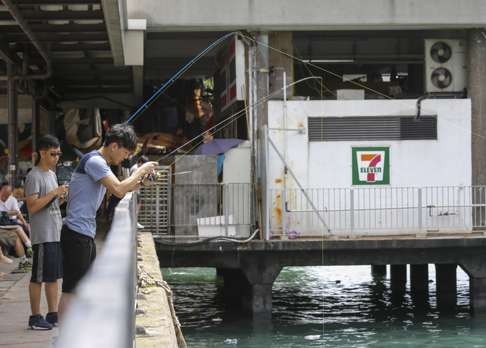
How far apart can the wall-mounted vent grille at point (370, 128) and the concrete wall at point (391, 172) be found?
0.11m

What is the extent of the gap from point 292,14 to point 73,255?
13009mm

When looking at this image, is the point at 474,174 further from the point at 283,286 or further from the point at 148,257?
the point at 148,257

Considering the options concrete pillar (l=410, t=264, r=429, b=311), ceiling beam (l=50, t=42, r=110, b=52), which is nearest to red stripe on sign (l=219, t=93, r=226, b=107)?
ceiling beam (l=50, t=42, r=110, b=52)

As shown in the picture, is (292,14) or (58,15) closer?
(58,15)

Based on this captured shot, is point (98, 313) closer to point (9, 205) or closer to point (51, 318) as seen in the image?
point (51, 318)

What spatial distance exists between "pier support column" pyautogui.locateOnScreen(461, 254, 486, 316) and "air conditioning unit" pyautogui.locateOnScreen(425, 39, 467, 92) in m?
3.92

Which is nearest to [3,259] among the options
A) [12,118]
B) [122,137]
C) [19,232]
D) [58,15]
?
[19,232]

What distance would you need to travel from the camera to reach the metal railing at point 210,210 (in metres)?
17.7

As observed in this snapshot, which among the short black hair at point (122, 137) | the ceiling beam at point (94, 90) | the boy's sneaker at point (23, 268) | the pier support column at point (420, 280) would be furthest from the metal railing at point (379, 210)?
the short black hair at point (122, 137)

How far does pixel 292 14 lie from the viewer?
60.1ft

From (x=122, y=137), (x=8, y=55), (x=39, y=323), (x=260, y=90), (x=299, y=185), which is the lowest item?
(x=39, y=323)

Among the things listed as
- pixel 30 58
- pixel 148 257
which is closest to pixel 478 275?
pixel 148 257

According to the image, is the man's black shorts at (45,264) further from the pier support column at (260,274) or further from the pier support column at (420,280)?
the pier support column at (420,280)

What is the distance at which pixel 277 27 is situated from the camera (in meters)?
18.4
